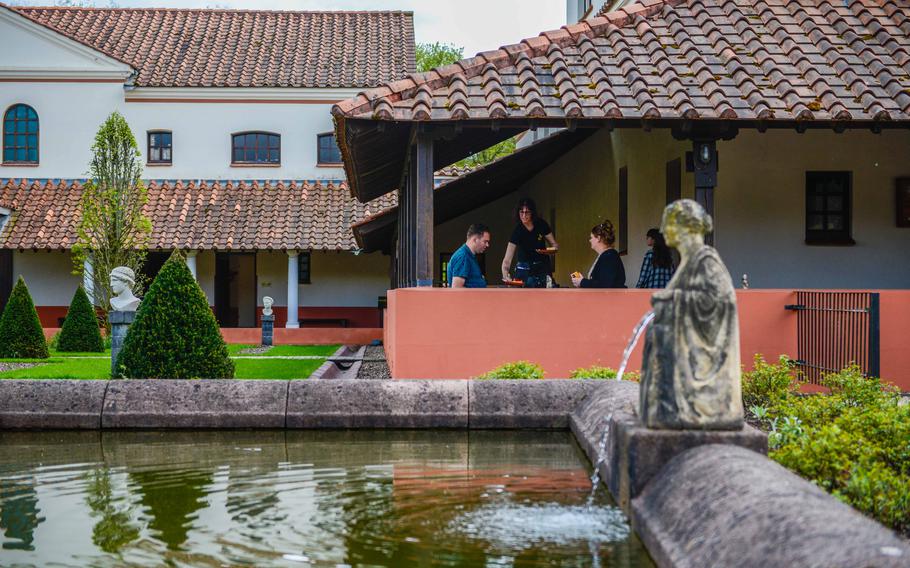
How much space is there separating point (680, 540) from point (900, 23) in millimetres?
10943

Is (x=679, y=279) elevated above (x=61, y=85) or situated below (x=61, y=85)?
below

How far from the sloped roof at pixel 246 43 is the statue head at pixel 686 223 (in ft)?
78.8

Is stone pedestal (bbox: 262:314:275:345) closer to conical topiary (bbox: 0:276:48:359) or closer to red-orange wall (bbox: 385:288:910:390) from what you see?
conical topiary (bbox: 0:276:48:359)

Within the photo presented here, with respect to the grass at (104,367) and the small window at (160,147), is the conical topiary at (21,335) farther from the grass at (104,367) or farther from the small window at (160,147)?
the small window at (160,147)

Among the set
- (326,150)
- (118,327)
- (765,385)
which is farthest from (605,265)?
(326,150)

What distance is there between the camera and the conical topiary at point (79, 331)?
20750 mm

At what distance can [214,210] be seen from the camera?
88.9 feet

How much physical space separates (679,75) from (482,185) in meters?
9.47

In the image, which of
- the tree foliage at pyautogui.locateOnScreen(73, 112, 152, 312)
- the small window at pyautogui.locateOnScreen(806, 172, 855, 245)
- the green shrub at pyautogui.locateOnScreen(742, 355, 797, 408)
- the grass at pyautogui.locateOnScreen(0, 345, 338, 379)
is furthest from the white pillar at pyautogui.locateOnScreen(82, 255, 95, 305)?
the green shrub at pyautogui.locateOnScreen(742, 355, 797, 408)

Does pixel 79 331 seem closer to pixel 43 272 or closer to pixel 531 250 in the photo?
pixel 43 272

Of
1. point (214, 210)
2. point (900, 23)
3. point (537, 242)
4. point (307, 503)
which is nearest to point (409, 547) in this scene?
point (307, 503)

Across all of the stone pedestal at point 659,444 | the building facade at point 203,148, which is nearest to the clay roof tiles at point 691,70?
the stone pedestal at point 659,444

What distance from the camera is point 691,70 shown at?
12.1 metres

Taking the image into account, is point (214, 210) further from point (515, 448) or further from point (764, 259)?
point (515, 448)
